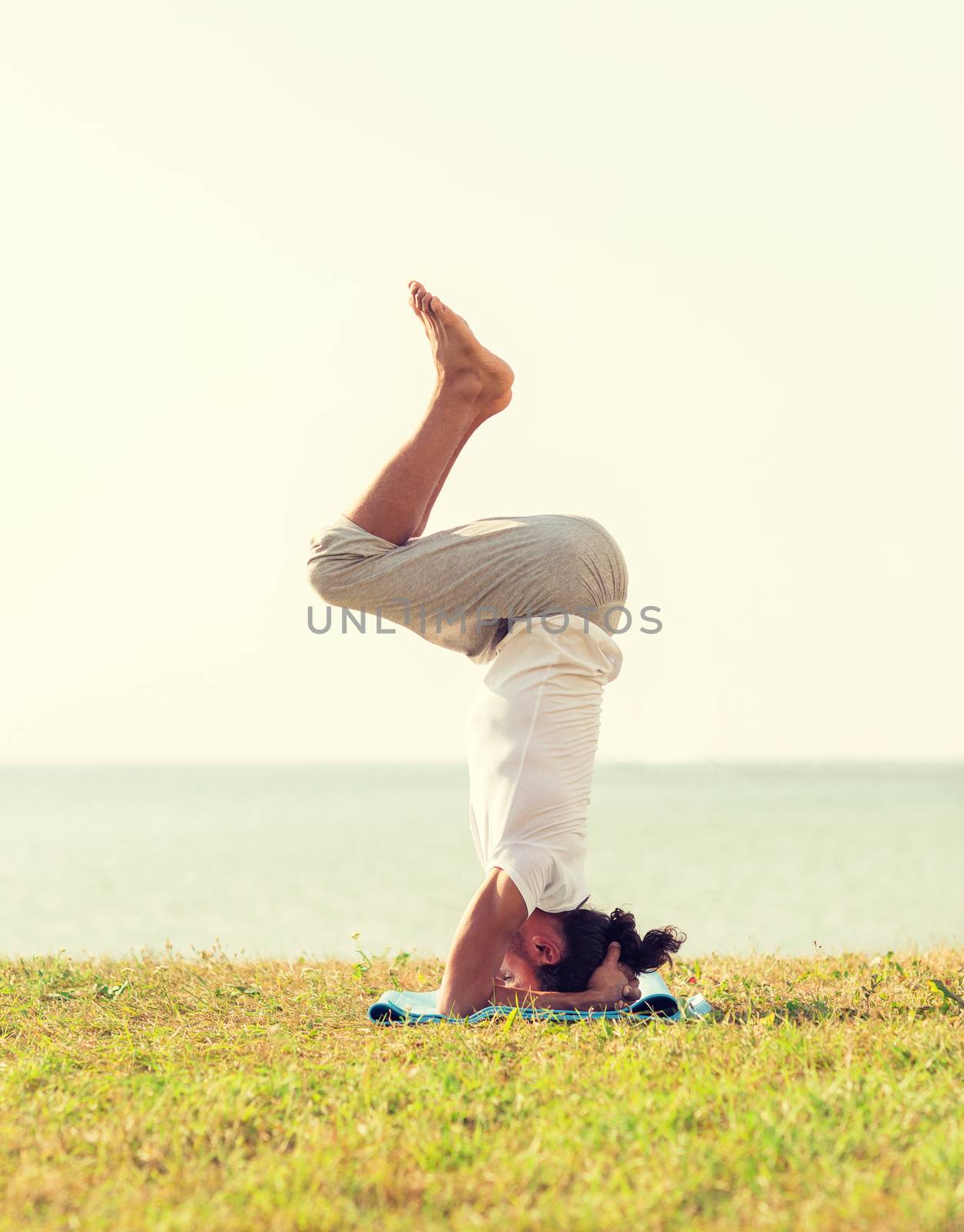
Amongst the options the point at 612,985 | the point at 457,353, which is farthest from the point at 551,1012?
the point at 457,353

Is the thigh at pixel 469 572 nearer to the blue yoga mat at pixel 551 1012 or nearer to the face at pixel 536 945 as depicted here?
the face at pixel 536 945

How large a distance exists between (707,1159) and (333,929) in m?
18.9

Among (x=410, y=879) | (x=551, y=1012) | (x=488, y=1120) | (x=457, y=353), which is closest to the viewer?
(x=488, y=1120)

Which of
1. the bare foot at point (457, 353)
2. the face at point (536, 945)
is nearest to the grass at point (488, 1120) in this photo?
the face at point (536, 945)

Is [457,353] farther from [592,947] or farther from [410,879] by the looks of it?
[410,879]

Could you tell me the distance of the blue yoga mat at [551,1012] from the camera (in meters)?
4.20

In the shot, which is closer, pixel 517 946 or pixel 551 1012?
pixel 551 1012

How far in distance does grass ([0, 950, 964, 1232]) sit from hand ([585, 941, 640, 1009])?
0.35 metres

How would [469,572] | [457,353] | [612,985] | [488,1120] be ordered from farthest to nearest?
[457,353] → [469,572] → [612,985] → [488,1120]

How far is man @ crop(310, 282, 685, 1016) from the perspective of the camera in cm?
450

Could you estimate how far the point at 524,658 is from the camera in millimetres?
4617

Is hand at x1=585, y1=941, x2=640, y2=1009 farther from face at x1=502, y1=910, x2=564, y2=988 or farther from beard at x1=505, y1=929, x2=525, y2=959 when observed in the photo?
beard at x1=505, y1=929, x2=525, y2=959

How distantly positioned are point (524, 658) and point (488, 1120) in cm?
203

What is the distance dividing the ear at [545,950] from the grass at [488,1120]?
497 mm
